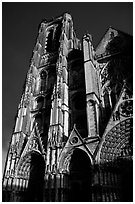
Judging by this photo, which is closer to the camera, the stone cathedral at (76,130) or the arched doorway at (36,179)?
the stone cathedral at (76,130)

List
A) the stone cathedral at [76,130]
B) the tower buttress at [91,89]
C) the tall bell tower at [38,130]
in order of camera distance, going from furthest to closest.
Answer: the tall bell tower at [38,130] → the tower buttress at [91,89] → the stone cathedral at [76,130]

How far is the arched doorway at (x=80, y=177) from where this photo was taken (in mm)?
13172

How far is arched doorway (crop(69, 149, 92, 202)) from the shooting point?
13172mm

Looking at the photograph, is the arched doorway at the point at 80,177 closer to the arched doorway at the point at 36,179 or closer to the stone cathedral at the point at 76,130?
the stone cathedral at the point at 76,130

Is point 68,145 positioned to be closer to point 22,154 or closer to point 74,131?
point 74,131

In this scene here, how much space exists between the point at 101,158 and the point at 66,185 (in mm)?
3249

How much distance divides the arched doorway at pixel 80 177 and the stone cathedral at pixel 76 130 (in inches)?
2.5

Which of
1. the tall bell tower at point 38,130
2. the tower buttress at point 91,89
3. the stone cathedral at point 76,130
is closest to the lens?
the stone cathedral at point 76,130

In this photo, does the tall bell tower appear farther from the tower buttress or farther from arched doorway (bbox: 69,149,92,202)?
the tower buttress

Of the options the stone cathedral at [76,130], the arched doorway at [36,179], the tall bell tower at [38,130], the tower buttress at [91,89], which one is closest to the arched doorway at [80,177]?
the stone cathedral at [76,130]

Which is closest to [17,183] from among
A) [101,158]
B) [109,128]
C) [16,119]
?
[16,119]

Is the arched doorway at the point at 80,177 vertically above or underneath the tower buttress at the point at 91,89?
underneath

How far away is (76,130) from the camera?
1477 cm

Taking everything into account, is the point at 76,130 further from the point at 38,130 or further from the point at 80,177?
the point at 38,130
